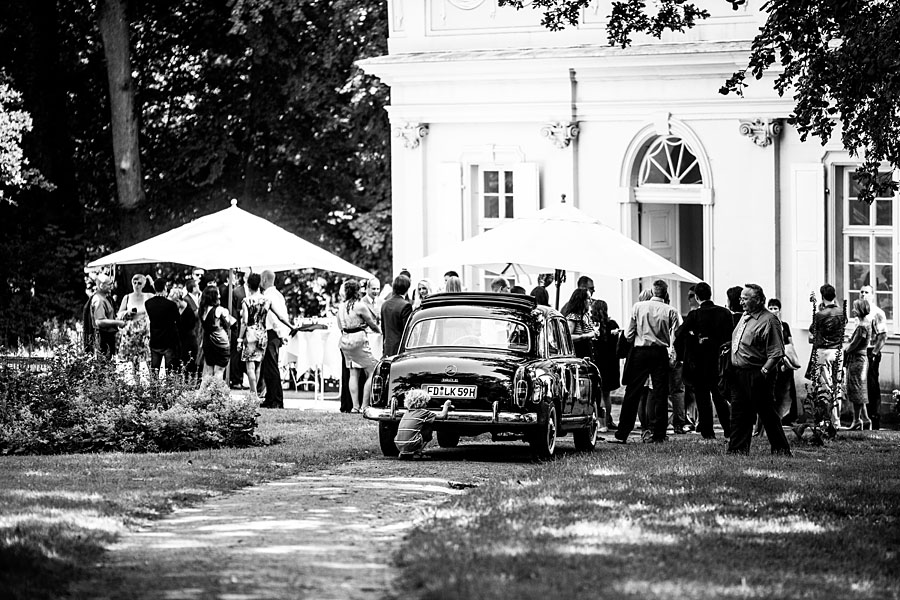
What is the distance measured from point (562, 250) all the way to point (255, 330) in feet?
15.4

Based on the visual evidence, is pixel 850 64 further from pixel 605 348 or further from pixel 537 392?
pixel 605 348

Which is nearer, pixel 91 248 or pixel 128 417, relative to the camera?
pixel 128 417

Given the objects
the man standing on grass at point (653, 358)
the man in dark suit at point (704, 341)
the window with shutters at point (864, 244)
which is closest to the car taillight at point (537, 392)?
the man standing on grass at point (653, 358)

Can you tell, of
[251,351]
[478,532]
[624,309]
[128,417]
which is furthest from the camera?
[624,309]

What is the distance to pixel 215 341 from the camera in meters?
20.1

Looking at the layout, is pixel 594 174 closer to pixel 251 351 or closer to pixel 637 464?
pixel 251 351

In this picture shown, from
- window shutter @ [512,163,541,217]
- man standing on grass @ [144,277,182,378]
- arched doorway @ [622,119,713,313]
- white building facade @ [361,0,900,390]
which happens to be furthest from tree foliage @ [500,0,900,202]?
window shutter @ [512,163,541,217]

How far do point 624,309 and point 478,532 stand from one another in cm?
1411

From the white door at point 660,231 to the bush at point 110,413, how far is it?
32.0 feet

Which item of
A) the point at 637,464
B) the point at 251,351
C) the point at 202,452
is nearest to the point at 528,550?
the point at 637,464

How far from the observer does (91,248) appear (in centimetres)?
3303

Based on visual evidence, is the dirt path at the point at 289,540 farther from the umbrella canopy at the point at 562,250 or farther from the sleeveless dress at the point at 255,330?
the sleeveless dress at the point at 255,330

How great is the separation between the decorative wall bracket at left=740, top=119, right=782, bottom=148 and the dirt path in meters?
9.71

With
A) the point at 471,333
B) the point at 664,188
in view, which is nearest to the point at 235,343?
the point at 664,188
